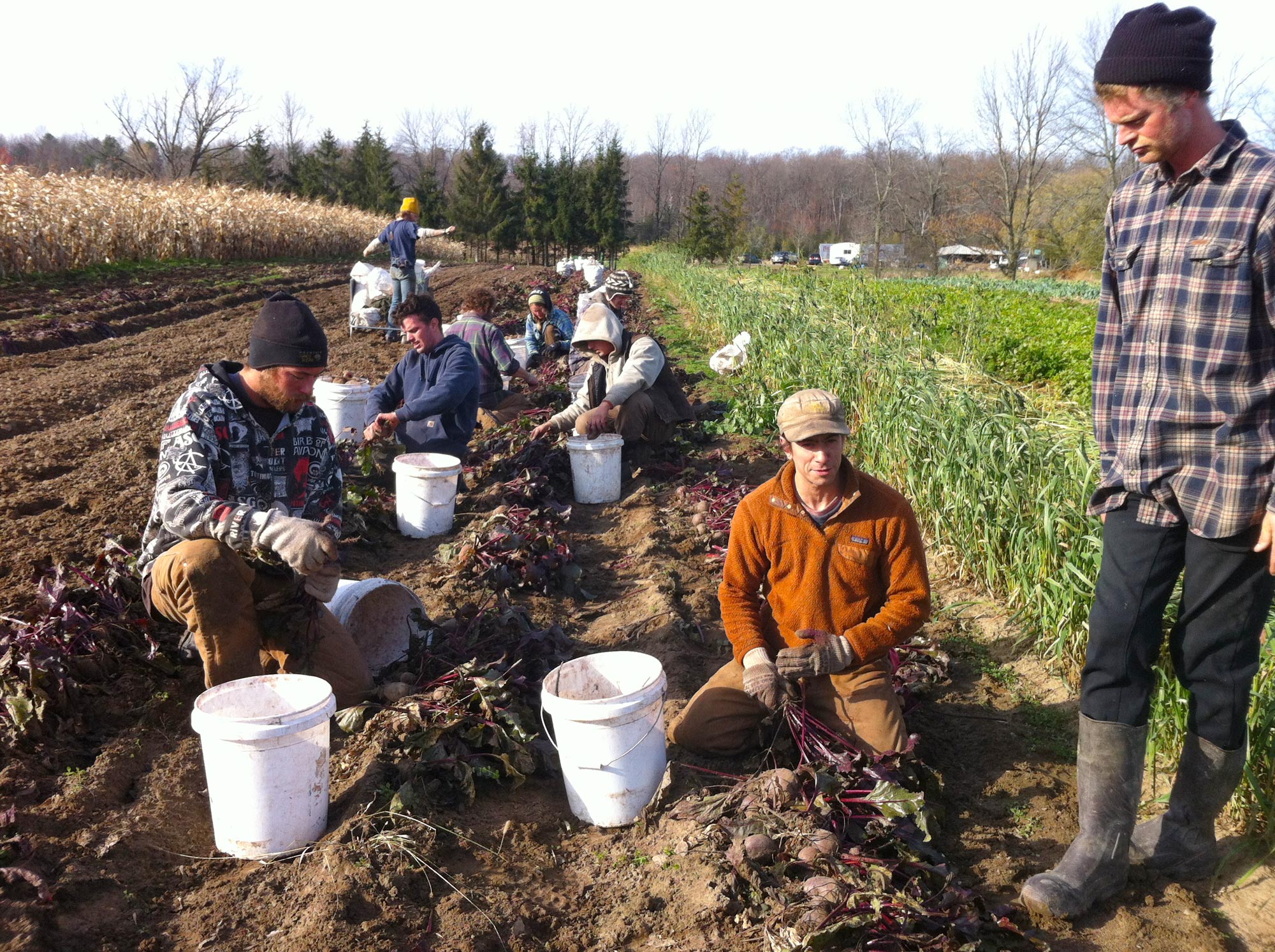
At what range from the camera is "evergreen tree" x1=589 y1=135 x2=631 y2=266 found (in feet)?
152

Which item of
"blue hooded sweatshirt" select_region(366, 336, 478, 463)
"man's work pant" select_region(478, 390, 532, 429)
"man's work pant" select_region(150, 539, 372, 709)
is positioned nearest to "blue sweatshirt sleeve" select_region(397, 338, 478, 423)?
"blue hooded sweatshirt" select_region(366, 336, 478, 463)

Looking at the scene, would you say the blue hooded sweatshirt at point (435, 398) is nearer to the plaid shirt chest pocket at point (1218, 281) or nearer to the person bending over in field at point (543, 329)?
the person bending over in field at point (543, 329)

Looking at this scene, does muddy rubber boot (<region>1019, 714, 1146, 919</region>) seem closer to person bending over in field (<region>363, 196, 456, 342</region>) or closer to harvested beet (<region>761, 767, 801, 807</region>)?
harvested beet (<region>761, 767, 801, 807</region>)

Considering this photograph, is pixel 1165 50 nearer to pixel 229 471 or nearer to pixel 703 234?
pixel 229 471

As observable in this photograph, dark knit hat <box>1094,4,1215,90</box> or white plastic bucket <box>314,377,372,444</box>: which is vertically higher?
dark knit hat <box>1094,4,1215,90</box>

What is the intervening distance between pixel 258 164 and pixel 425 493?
49.0 meters

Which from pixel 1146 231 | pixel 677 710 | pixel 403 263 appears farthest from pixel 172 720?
pixel 403 263

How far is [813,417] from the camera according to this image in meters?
2.73

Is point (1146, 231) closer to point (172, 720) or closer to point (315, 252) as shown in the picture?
point (172, 720)

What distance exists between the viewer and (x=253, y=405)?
323 cm

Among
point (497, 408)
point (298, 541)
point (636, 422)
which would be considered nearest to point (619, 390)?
point (636, 422)

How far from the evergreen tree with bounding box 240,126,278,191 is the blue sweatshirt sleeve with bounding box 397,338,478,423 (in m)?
47.0

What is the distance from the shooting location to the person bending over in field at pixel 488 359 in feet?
23.1

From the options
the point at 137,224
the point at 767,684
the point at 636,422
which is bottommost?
the point at 767,684
